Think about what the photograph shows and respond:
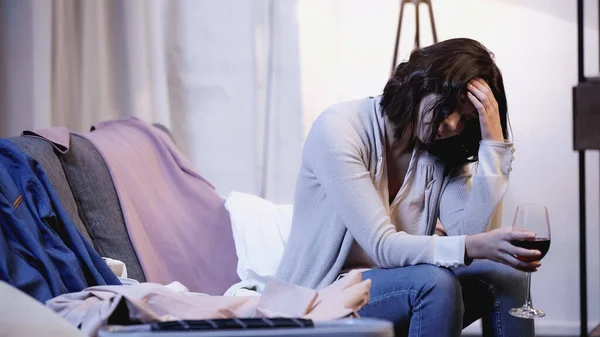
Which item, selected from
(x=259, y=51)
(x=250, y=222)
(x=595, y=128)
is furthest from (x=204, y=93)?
(x=595, y=128)

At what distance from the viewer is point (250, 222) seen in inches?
79.4

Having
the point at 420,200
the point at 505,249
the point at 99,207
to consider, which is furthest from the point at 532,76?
the point at 99,207

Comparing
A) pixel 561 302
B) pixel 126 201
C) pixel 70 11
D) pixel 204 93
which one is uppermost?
pixel 70 11

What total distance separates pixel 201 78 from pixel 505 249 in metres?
1.68

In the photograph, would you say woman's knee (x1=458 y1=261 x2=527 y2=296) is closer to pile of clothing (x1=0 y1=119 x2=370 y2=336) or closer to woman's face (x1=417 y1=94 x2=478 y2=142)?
woman's face (x1=417 y1=94 x2=478 y2=142)

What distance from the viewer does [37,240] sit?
136 centimetres

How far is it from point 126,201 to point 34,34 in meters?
0.89

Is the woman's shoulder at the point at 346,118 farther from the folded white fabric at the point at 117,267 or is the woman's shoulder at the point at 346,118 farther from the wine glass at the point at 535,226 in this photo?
the folded white fabric at the point at 117,267

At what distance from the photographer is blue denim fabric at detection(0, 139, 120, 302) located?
1296 mm

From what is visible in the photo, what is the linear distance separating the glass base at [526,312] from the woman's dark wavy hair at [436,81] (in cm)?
38

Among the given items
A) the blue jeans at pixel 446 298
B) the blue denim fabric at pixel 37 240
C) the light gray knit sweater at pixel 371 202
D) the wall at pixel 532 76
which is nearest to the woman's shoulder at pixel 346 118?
the light gray knit sweater at pixel 371 202

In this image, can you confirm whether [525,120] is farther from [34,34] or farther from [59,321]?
[59,321]

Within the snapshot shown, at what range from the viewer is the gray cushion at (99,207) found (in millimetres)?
1697

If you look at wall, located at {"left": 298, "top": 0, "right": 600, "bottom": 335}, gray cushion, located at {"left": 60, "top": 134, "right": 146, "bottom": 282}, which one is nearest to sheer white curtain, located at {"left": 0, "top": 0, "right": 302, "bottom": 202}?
wall, located at {"left": 298, "top": 0, "right": 600, "bottom": 335}
